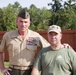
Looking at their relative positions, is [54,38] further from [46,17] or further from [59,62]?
[46,17]

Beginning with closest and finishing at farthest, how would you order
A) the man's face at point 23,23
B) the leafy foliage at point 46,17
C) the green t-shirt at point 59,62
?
the green t-shirt at point 59,62, the man's face at point 23,23, the leafy foliage at point 46,17

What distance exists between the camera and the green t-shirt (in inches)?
137

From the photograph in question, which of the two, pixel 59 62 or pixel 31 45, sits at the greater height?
pixel 31 45

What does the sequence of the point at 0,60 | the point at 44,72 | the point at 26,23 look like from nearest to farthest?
the point at 44,72, the point at 26,23, the point at 0,60

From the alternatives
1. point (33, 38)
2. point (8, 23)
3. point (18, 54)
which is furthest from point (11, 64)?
point (8, 23)

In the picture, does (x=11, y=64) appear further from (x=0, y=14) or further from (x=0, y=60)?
(x=0, y=14)

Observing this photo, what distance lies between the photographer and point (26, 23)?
3.92 m

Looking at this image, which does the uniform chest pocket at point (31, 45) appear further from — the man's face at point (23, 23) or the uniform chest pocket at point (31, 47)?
the man's face at point (23, 23)

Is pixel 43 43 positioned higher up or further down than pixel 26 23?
further down

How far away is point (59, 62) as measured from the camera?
3488 millimetres

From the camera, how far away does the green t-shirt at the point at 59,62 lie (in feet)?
11.4

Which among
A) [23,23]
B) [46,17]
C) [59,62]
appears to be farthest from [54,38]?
[46,17]

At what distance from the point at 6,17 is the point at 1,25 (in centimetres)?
132

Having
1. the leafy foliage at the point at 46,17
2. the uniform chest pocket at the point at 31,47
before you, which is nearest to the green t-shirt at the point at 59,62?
the uniform chest pocket at the point at 31,47
